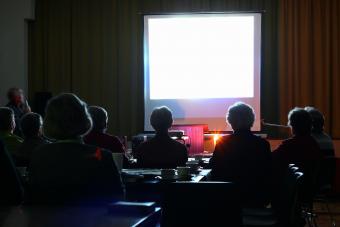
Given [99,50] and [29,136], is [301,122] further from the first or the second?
[99,50]

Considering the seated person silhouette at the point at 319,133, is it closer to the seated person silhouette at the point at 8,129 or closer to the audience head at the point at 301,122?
the audience head at the point at 301,122

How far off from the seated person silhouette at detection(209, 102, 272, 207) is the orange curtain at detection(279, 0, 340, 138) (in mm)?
3902

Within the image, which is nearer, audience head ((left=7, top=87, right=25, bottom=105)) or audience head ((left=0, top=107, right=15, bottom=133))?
audience head ((left=0, top=107, right=15, bottom=133))

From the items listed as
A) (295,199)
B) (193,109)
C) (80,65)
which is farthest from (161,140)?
(80,65)

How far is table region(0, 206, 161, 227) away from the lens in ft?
4.62

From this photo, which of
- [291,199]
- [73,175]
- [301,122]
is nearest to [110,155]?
[73,175]

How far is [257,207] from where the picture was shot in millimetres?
3311

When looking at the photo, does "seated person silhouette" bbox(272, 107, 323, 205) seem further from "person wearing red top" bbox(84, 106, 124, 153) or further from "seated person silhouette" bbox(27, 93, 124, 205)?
"seated person silhouette" bbox(27, 93, 124, 205)

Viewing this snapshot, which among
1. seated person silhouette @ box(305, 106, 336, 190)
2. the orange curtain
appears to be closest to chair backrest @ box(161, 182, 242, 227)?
seated person silhouette @ box(305, 106, 336, 190)

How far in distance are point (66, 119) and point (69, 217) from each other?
0.92m

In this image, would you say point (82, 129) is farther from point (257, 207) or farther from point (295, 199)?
point (257, 207)

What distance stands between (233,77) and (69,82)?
7.74ft

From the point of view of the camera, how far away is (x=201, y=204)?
7.79 feet

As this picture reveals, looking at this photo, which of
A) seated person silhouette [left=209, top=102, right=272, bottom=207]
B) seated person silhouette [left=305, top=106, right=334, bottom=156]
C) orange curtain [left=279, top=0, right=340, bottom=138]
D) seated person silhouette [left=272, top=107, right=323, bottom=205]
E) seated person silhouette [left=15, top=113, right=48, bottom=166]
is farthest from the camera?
orange curtain [left=279, top=0, right=340, bottom=138]
